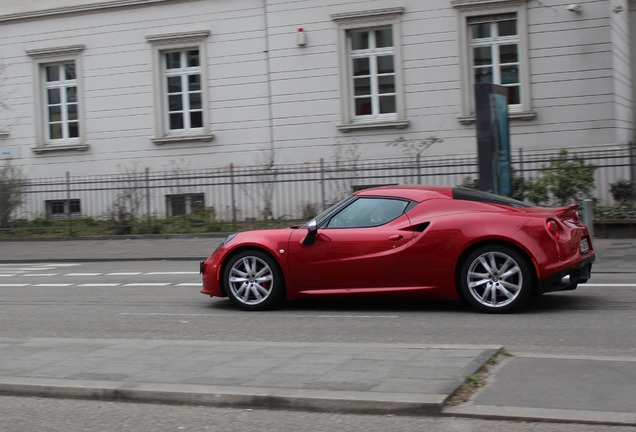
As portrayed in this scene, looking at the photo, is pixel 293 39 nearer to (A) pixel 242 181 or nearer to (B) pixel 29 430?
(A) pixel 242 181

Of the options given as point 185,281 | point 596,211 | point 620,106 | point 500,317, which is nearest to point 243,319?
point 500,317

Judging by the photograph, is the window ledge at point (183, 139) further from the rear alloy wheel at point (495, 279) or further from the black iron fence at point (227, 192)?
the rear alloy wheel at point (495, 279)

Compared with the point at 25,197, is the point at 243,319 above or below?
below

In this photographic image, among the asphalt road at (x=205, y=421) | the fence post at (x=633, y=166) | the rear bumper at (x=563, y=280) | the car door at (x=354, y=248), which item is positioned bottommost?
the asphalt road at (x=205, y=421)

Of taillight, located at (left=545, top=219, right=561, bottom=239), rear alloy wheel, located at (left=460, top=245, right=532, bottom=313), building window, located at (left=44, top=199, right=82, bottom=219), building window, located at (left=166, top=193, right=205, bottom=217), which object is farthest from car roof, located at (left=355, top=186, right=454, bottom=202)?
building window, located at (left=44, top=199, right=82, bottom=219)

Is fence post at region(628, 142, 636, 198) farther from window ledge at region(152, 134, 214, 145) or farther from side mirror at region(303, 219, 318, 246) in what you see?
window ledge at region(152, 134, 214, 145)

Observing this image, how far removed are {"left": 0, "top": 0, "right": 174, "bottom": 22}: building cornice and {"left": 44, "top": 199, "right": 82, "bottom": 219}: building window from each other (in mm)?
5789

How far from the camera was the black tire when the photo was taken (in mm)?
10125

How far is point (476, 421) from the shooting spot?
5426 mm

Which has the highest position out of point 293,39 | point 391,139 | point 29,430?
point 293,39

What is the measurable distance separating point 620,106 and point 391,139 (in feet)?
18.9

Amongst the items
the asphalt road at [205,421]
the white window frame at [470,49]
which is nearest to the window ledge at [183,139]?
the white window frame at [470,49]

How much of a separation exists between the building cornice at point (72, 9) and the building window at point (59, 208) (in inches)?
228

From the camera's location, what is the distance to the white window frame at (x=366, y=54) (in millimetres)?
22672
